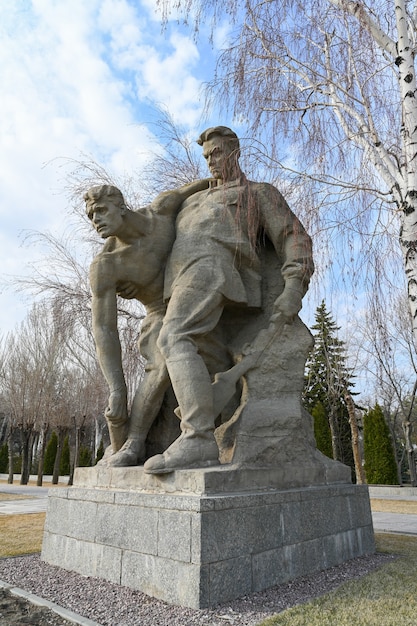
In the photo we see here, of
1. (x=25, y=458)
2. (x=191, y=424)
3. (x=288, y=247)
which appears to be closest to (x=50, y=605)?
(x=191, y=424)

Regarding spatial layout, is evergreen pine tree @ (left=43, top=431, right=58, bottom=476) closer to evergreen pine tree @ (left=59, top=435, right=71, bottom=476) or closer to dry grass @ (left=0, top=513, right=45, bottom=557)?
evergreen pine tree @ (left=59, top=435, right=71, bottom=476)

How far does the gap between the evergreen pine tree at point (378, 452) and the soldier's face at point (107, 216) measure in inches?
732

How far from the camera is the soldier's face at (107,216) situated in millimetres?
4250

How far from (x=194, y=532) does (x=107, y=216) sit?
2.58m

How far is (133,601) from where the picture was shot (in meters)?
3.13

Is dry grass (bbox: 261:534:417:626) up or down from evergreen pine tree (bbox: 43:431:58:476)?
down

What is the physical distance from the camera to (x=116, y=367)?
172 inches

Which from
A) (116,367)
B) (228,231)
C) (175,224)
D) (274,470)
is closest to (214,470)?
(274,470)

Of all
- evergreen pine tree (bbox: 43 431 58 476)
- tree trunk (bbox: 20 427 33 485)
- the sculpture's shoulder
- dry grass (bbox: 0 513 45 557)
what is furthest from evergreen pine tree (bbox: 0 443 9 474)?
the sculpture's shoulder

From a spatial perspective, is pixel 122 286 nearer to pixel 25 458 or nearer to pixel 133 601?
pixel 133 601

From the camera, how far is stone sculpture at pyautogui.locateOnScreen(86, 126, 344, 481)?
4.05 metres

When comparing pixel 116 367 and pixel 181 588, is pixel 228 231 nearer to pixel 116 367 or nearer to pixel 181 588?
pixel 116 367

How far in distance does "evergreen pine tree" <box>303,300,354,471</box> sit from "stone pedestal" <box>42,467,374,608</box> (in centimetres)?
989

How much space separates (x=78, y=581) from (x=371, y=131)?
436cm
